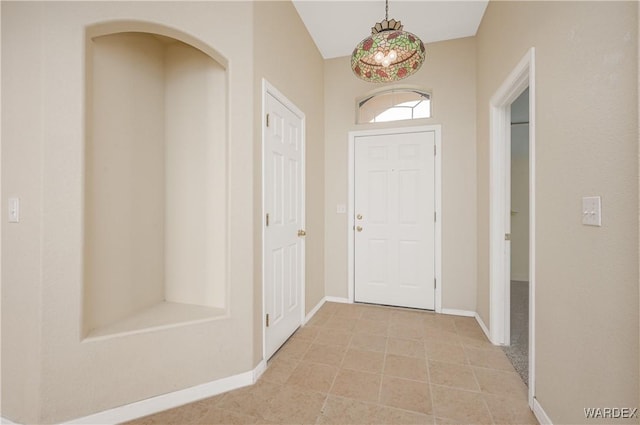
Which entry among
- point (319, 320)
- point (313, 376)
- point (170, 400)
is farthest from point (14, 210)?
point (319, 320)

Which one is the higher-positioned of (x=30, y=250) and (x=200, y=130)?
(x=200, y=130)

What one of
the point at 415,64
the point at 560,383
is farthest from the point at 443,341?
the point at 415,64

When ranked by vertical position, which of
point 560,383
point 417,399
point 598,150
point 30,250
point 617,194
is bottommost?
point 417,399

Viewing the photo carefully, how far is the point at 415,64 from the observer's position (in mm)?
1850

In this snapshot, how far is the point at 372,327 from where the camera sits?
2693 mm

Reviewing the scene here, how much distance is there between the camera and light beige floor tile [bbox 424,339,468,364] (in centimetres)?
212

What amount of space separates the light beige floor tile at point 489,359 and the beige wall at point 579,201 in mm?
527

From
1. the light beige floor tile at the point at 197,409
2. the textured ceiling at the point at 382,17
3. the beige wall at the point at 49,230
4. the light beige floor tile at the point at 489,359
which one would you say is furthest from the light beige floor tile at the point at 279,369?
the textured ceiling at the point at 382,17

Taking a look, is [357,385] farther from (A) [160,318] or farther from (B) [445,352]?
(A) [160,318]

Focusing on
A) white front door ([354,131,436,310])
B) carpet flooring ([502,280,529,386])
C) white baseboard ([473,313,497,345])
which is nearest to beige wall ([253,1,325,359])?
white front door ([354,131,436,310])

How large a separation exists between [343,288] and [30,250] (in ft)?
9.02

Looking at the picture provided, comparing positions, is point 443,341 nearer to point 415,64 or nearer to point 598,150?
point 598,150

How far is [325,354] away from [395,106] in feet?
8.98

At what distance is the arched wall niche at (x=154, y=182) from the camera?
168 cm
